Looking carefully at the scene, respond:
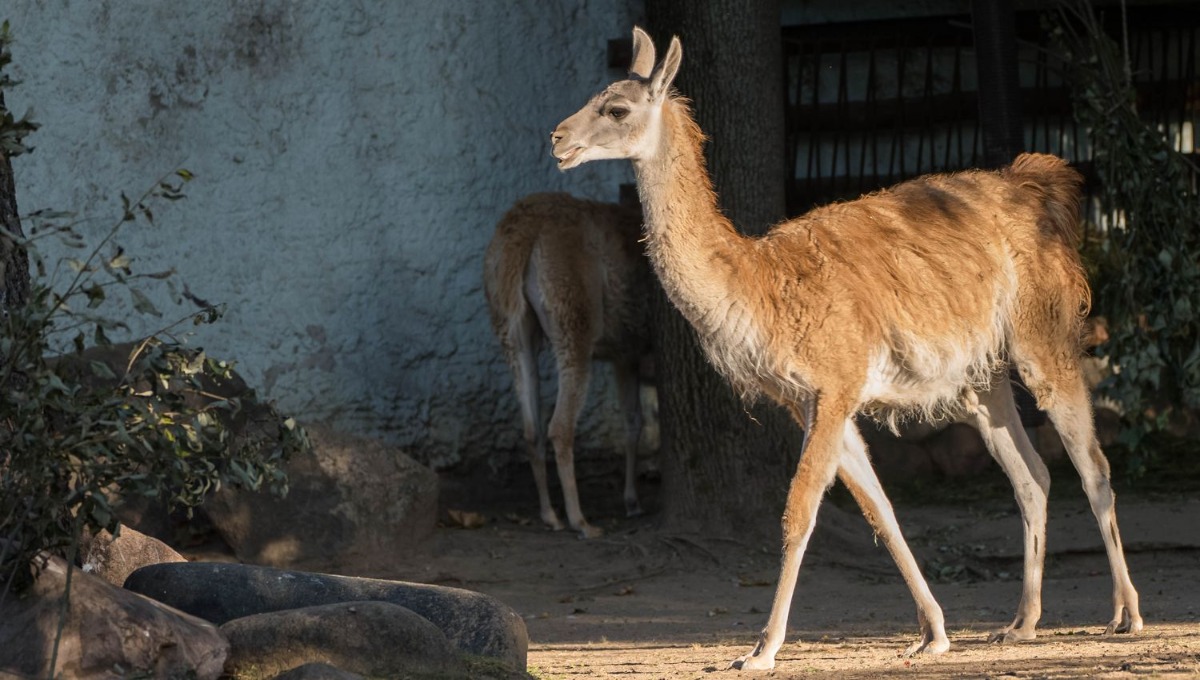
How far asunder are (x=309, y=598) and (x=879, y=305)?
2.55m

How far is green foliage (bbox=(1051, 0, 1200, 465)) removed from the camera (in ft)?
26.6

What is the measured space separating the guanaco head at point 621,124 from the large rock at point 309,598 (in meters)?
1.84

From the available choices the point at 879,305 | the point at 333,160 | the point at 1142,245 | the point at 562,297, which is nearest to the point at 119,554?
the point at 879,305

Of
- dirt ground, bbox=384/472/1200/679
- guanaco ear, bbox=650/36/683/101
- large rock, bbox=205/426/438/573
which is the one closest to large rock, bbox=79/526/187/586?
dirt ground, bbox=384/472/1200/679

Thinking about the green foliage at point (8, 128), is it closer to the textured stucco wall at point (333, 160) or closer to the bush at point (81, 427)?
the bush at point (81, 427)

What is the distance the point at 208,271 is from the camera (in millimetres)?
9531

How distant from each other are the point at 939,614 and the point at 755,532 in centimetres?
281

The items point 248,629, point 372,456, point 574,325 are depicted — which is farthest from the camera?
point 574,325

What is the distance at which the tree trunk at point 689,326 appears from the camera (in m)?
8.43

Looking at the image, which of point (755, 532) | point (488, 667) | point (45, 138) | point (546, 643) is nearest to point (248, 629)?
point (488, 667)

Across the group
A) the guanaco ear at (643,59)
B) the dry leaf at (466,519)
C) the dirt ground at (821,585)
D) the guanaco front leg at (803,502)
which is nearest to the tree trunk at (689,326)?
the dirt ground at (821,585)

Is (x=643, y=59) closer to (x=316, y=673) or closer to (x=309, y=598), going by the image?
(x=309, y=598)

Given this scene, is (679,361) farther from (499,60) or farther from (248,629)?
(248,629)

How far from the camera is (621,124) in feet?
19.6
